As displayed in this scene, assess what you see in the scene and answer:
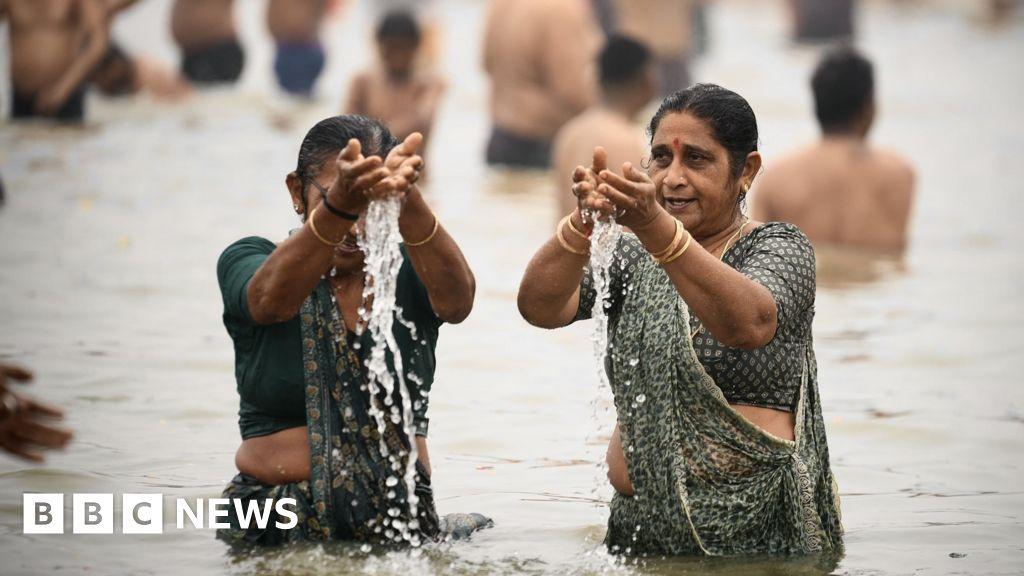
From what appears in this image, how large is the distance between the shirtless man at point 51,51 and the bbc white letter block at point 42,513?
10008 mm

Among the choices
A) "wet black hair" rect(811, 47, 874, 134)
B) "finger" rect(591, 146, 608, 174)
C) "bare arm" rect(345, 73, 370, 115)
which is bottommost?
"finger" rect(591, 146, 608, 174)

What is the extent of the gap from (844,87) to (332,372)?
5576 mm

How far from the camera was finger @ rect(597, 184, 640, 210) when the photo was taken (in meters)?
3.67

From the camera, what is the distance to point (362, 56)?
25.1m

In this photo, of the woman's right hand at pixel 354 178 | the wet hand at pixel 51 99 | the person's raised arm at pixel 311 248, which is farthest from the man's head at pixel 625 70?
the wet hand at pixel 51 99

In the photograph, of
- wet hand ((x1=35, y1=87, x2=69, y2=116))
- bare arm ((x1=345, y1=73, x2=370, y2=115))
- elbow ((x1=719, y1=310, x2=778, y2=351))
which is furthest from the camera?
wet hand ((x1=35, y1=87, x2=69, y2=116))

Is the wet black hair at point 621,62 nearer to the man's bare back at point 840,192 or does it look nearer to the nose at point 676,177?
the man's bare back at point 840,192

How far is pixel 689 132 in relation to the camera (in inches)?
163

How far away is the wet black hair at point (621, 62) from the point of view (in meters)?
9.79

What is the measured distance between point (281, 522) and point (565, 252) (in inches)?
43.3

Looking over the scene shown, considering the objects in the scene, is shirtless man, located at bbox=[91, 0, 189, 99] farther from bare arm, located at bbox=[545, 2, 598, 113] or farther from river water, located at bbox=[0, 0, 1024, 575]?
bare arm, located at bbox=[545, 2, 598, 113]

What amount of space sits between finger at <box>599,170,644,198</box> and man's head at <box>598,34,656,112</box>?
622 centimetres

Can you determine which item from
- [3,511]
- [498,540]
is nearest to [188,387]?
[3,511]

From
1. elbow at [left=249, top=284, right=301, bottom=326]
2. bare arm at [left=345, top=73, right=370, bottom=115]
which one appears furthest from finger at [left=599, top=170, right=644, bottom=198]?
bare arm at [left=345, top=73, right=370, bottom=115]
